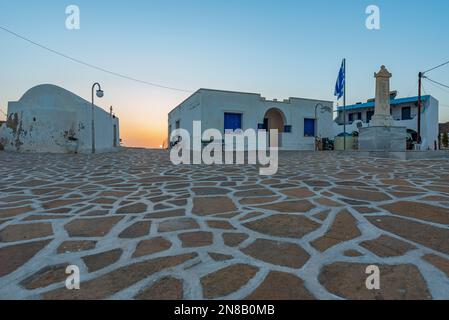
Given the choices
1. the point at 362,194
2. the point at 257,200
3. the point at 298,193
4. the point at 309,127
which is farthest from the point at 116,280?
the point at 309,127

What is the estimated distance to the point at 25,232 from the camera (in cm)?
293

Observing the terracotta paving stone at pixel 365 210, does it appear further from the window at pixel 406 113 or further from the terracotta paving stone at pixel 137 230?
the window at pixel 406 113

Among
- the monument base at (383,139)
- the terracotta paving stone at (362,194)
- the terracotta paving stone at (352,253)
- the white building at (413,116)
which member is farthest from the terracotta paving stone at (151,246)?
the white building at (413,116)

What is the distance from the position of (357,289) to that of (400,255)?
743 millimetres

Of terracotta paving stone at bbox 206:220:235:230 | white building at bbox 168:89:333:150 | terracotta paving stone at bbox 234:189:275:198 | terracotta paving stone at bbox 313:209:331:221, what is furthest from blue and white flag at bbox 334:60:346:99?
terracotta paving stone at bbox 206:220:235:230

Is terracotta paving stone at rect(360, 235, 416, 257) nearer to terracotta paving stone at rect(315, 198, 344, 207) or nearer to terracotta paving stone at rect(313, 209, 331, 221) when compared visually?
terracotta paving stone at rect(313, 209, 331, 221)

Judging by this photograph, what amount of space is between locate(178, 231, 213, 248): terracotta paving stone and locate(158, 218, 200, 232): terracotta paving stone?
0.61 ft

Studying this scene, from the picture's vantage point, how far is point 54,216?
11.6ft

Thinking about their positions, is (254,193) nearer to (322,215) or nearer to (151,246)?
(322,215)

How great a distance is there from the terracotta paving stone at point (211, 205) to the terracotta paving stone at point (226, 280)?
149 cm

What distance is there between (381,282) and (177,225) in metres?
1.99

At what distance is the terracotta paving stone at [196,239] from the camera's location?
2.51 meters
